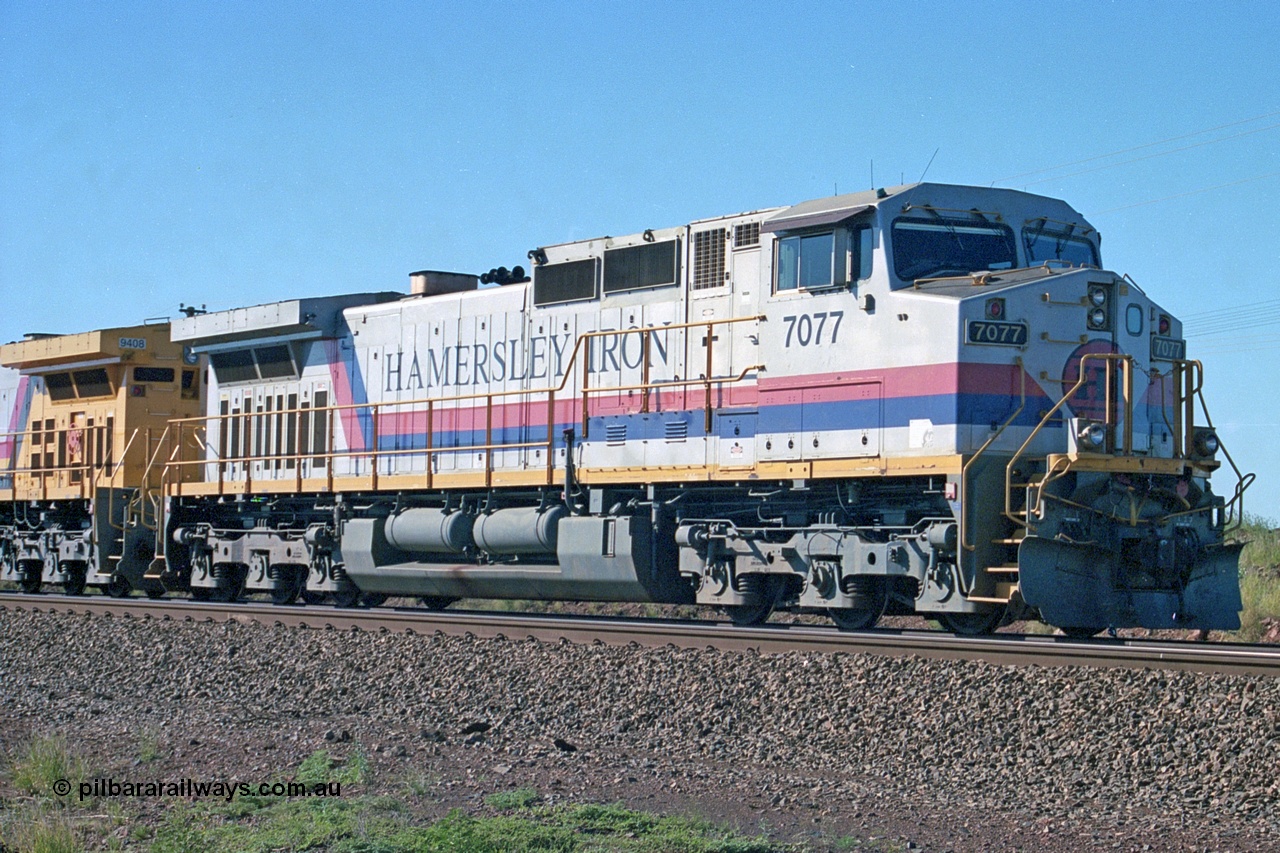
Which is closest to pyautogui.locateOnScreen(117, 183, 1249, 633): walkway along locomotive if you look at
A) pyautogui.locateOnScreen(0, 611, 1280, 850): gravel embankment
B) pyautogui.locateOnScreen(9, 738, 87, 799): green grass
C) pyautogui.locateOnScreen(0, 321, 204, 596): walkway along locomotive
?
pyautogui.locateOnScreen(0, 611, 1280, 850): gravel embankment

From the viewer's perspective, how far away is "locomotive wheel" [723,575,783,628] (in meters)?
12.6

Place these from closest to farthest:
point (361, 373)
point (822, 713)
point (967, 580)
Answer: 1. point (822, 713)
2. point (967, 580)
3. point (361, 373)

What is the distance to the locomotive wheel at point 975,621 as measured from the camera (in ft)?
36.9

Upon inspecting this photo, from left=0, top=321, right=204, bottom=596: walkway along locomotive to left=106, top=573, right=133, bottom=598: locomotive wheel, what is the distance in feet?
0.08

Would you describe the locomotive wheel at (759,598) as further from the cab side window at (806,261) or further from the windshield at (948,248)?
the windshield at (948,248)

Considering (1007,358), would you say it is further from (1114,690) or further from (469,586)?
(469,586)

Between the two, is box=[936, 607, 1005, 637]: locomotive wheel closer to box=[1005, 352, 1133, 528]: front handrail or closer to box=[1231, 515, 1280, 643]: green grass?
box=[1005, 352, 1133, 528]: front handrail

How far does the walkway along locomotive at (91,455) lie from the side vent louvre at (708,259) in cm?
→ 887

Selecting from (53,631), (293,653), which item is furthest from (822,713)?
(53,631)

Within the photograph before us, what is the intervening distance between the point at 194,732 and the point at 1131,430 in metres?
7.27

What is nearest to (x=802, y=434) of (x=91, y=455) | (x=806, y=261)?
(x=806, y=261)

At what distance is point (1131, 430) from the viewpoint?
1127 centimetres

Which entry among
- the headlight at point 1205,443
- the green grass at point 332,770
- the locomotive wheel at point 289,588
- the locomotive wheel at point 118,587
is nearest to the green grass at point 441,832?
the green grass at point 332,770

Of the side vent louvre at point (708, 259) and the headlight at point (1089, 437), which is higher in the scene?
the side vent louvre at point (708, 259)
